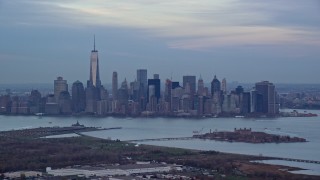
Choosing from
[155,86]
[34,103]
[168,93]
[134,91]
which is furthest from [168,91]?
[34,103]

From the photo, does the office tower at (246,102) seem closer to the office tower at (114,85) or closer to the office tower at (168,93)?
the office tower at (168,93)

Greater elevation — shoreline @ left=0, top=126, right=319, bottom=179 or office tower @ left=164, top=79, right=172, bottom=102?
office tower @ left=164, top=79, right=172, bottom=102

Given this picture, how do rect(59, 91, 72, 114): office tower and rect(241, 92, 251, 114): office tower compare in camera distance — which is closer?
rect(241, 92, 251, 114): office tower

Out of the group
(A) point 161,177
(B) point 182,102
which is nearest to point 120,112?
(B) point 182,102

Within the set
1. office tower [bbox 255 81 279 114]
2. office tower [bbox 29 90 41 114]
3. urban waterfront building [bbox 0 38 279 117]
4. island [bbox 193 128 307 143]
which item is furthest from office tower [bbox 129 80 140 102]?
island [bbox 193 128 307 143]

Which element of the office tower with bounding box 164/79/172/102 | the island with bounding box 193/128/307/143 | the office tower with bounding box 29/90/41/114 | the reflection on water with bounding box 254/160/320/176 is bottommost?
the reflection on water with bounding box 254/160/320/176

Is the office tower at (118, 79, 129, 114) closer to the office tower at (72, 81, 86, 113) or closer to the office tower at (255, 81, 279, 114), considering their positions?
the office tower at (72, 81, 86, 113)

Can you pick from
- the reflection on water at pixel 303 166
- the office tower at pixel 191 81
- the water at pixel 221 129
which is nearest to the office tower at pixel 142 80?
the office tower at pixel 191 81
